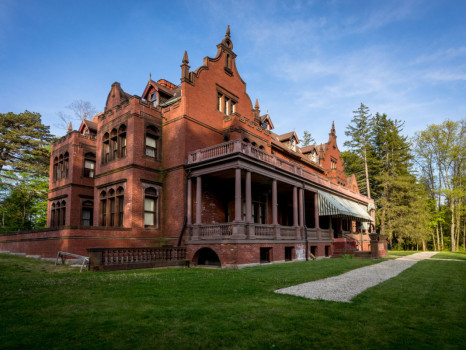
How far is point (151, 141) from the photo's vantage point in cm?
2236

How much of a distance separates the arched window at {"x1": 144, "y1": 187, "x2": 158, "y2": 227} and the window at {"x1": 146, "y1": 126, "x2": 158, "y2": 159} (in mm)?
A: 2533

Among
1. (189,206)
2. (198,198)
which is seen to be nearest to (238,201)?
(198,198)

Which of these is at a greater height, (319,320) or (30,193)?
(30,193)

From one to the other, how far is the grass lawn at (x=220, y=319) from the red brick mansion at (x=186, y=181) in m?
9.37

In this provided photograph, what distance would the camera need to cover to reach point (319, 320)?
5.58 metres

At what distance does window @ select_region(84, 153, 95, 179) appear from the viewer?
1046 inches

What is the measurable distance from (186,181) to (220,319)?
1528 cm

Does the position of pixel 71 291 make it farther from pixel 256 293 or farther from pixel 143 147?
pixel 143 147

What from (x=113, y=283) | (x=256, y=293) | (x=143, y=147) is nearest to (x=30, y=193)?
(x=143, y=147)

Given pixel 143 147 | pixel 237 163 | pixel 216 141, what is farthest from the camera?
pixel 216 141

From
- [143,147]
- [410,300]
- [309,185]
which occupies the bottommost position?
[410,300]

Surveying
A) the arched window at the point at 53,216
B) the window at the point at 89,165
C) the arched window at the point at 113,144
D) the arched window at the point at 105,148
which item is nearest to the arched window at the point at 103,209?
the arched window at the point at 105,148

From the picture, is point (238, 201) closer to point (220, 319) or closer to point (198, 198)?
point (198, 198)

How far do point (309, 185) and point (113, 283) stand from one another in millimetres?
19699
